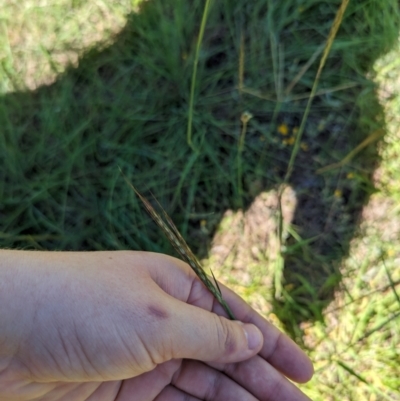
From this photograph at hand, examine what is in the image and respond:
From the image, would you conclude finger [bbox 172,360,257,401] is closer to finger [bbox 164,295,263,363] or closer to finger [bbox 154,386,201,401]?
finger [bbox 154,386,201,401]

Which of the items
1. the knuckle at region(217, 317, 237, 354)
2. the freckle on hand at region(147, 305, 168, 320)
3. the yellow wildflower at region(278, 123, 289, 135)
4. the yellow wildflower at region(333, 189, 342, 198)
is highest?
the yellow wildflower at region(278, 123, 289, 135)

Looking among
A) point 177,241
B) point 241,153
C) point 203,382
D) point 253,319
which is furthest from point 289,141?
point 203,382

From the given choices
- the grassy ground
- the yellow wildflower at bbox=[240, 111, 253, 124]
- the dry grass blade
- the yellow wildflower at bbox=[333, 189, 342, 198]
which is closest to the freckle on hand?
the dry grass blade

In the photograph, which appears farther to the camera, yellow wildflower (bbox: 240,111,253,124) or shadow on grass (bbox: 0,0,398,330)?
shadow on grass (bbox: 0,0,398,330)

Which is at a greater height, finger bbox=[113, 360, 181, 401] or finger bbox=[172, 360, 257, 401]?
finger bbox=[113, 360, 181, 401]

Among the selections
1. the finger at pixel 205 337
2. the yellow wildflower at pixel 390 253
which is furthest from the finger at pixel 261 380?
the yellow wildflower at pixel 390 253

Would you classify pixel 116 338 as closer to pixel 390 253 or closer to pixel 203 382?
pixel 203 382
